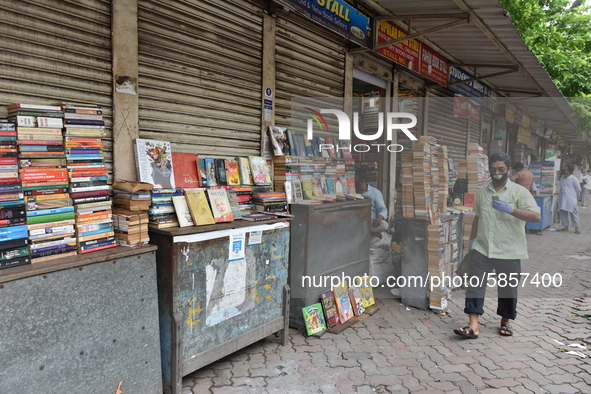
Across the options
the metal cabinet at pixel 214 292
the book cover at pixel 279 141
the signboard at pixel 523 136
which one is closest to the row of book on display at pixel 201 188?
the metal cabinet at pixel 214 292

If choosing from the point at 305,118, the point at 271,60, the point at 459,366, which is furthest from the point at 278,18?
the point at 459,366

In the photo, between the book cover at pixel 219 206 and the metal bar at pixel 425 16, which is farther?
the metal bar at pixel 425 16

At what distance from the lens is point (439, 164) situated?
5414 mm

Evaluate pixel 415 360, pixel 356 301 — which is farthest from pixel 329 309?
pixel 415 360

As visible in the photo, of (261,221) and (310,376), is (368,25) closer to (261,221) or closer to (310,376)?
(261,221)

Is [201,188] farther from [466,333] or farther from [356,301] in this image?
[466,333]

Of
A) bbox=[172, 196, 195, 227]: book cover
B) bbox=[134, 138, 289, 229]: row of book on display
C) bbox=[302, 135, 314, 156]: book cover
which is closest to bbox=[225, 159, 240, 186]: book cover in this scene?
bbox=[134, 138, 289, 229]: row of book on display

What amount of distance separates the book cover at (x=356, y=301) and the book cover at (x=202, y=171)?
2127 mm

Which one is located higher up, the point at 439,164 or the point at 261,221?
the point at 439,164

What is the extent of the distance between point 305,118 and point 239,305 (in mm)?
2838

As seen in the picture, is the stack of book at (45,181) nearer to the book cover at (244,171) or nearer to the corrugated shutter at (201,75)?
the corrugated shutter at (201,75)

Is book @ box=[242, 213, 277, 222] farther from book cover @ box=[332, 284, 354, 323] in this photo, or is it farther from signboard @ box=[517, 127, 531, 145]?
signboard @ box=[517, 127, 531, 145]

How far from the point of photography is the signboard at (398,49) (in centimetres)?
605

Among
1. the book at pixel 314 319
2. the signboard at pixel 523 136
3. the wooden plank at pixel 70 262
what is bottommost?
the book at pixel 314 319
